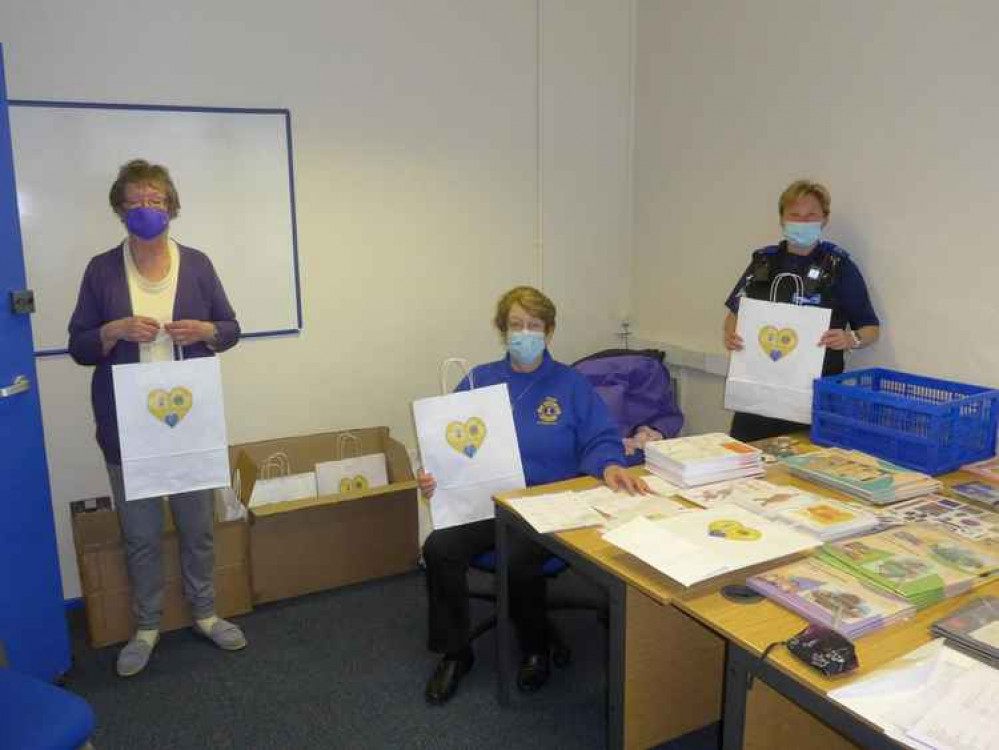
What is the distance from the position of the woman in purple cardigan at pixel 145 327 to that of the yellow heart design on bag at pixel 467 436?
0.93 m

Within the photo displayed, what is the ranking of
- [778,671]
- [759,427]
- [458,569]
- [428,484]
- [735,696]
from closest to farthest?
1. [778,671]
2. [735,696]
3. [428,484]
4. [458,569]
5. [759,427]

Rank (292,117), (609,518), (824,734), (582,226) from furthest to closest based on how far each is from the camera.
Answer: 1. (582,226)
2. (292,117)
3. (609,518)
4. (824,734)

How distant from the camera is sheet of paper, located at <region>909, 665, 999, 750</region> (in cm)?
110

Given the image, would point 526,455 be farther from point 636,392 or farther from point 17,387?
point 17,387

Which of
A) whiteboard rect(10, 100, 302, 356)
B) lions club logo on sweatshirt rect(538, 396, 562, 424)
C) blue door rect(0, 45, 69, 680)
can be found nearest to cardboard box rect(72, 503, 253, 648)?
blue door rect(0, 45, 69, 680)

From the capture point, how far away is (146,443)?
246 cm

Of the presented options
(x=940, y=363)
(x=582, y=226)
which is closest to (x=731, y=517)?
(x=940, y=363)

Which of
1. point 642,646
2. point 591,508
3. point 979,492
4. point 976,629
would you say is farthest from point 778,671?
point 979,492

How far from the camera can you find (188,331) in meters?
2.51

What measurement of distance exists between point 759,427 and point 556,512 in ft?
3.97

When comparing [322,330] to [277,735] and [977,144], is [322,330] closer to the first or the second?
[277,735]

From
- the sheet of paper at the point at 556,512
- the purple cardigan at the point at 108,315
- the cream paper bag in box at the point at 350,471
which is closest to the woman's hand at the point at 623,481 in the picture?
the sheet of paper at the point at 556,512

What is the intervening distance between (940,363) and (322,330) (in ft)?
8.05

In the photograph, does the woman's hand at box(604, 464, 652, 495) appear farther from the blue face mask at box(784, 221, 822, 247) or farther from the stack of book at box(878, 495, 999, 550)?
the blue face mask at box(784, 221, 822, 247)
